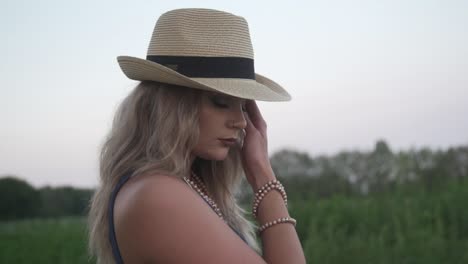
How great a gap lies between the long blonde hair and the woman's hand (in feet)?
0.57

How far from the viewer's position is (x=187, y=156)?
166cm

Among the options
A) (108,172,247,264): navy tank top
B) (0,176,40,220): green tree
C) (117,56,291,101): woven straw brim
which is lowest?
(0,176,40,220): green tree

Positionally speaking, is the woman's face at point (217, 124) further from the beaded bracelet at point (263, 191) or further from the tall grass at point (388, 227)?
the tall grass at point (388, 227)

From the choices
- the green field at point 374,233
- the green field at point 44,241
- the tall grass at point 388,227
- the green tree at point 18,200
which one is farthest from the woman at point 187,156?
the green tree at point 18,200

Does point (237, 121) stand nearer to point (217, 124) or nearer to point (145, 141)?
point (217, 124)

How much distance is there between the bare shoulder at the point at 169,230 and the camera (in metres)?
1.48

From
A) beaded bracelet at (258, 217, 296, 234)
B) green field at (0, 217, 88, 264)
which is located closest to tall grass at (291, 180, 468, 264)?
green field at (0, 217, 88, 264)

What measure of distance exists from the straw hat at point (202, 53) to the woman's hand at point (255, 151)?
0.11 metres

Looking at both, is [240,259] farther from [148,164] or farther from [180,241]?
[148,164]

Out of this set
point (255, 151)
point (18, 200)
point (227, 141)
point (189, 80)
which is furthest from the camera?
point (18, 200)

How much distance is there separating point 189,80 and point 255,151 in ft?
1.09

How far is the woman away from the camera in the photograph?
1497mm

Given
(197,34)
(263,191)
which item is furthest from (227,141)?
(197,34)

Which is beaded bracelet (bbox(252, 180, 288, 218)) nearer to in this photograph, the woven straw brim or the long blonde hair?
the long blonde hair
